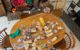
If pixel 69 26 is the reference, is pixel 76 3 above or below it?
above

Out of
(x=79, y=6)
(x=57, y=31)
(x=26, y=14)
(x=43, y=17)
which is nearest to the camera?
(x=57, y=31)

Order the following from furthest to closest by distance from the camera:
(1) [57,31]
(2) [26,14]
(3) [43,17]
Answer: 1. (2) [26,14]
2. (3) [43,17]
3. (1) [57,31]

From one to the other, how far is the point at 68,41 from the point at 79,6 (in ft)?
2.66

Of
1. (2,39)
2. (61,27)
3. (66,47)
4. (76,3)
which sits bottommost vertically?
(66,47)

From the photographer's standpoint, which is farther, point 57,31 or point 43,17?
point 43,17

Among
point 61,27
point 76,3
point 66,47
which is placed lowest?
point 66,47

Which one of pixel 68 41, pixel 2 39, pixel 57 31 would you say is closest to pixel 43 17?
pixel 57 31

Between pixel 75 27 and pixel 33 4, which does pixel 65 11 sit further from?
pixel 33 4

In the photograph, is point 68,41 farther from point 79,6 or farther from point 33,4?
point 33,4

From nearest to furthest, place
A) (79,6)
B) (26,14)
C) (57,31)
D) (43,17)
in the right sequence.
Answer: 1. (57,31)
2. (43,17)
3. (79,6)
4. (26,14)

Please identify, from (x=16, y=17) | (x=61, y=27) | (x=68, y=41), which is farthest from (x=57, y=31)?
(x=16, y=17)

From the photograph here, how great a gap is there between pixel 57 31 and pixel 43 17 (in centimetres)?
39

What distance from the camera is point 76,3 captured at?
10.3ft

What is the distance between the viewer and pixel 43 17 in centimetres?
270
